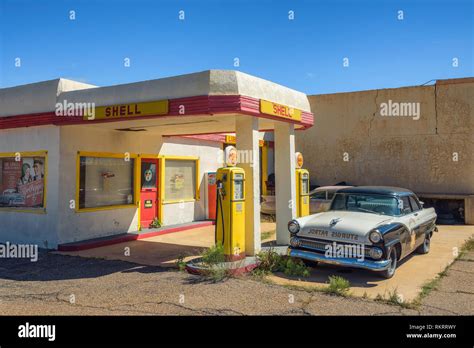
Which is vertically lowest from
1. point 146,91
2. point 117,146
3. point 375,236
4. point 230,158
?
point 375,236

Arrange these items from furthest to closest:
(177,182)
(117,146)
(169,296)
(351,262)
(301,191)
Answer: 1. (177,182)
2. (117,146)
3. (301,191)
4. (351,262)
5. (169,296)

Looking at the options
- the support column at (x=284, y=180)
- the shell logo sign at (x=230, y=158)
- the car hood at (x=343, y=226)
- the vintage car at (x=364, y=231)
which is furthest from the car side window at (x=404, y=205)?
the shell logo sign at (x=230, y=158)

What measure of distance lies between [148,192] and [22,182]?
3.13 m

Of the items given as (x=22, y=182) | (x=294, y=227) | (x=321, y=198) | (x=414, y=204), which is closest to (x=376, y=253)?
(x=294, y=227)

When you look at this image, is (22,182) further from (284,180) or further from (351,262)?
(351,262)

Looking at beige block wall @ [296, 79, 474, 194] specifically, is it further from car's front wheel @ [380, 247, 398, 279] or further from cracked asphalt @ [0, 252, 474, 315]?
car's front wheel @ [380, 247, 398, 279]

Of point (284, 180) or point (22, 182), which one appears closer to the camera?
point (284, 180)

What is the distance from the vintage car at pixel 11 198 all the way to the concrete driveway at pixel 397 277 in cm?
648

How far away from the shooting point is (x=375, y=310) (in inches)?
203

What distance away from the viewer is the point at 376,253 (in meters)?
6.25
